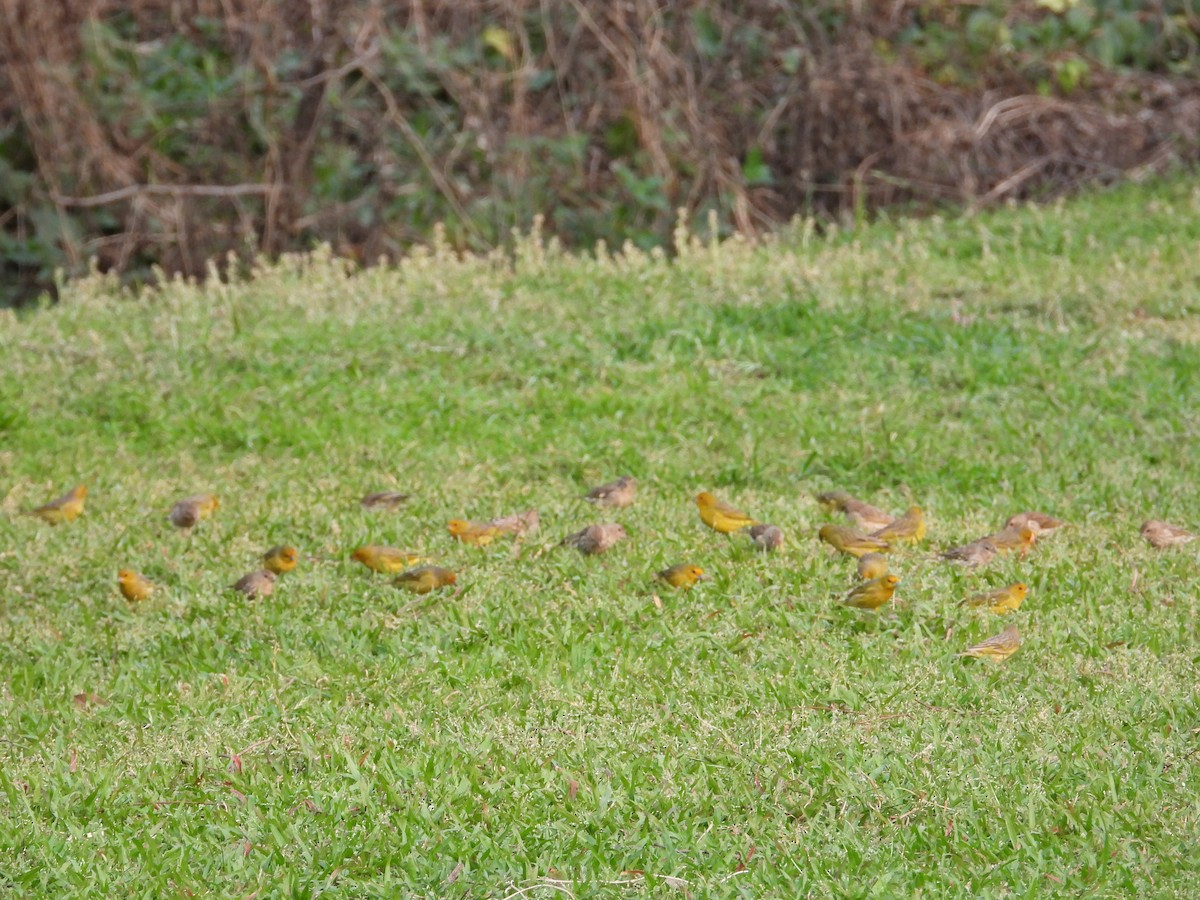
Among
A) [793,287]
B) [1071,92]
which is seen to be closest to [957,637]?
[793,287]

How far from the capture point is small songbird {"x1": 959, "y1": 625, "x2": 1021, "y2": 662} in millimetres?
5172

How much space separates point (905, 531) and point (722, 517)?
696mm

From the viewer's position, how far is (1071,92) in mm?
14352

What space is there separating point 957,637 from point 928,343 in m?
3.87

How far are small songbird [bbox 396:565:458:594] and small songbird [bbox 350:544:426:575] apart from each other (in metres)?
0.23

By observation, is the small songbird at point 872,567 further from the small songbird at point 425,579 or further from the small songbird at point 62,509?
the small songbird at point 62,509

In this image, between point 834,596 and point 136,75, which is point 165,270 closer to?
point 136,75

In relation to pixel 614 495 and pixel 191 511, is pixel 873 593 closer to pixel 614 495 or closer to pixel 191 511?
pixel 614 495

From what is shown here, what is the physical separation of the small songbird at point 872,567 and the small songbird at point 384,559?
64.8 inches

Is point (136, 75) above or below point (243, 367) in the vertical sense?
above

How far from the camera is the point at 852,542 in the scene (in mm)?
6125

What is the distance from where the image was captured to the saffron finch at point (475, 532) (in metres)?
6.45

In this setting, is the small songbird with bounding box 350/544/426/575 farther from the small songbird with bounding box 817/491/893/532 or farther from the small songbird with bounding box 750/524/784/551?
the small songbird with bounding box 817/491/893/532

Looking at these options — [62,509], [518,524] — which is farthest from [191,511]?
[518,524]
